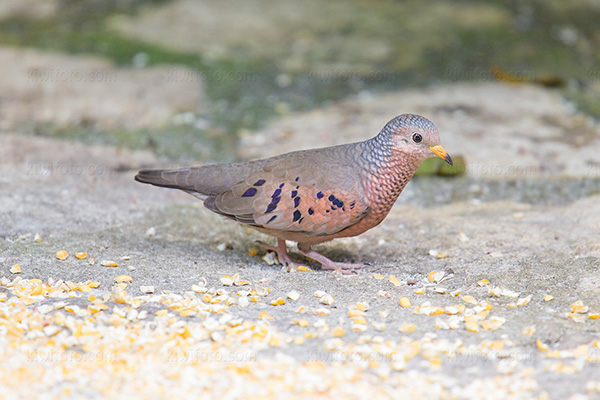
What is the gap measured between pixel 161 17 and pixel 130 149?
373 cm

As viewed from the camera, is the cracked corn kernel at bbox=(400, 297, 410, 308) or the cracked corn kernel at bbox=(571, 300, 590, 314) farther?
the cracked corn kernel at bbox=(400, 297, 410, 308)

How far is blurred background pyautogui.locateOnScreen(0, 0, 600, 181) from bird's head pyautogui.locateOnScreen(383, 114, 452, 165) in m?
2.17

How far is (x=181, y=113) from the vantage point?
26.9ft

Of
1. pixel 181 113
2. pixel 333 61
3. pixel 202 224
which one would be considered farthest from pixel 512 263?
pixel 333 61

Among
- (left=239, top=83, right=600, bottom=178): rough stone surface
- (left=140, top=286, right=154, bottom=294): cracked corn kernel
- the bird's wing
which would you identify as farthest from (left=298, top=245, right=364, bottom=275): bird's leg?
(left=239, top=83, right=600, bottom=178): rough stone surface

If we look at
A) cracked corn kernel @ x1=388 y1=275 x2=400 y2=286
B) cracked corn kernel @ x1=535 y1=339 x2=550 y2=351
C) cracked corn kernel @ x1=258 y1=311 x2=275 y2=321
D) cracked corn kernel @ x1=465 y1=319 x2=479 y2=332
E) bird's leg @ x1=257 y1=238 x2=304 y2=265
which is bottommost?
bird's leg @ x1=257 y1=238 x2=304 y2=265

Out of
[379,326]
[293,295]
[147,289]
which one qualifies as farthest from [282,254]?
[379,326]

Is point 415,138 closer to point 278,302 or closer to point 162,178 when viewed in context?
point 278,302

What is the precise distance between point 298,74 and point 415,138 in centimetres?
449

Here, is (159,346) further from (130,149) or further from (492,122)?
(492,122)

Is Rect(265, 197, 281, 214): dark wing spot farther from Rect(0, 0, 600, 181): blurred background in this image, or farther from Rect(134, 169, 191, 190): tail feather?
Rect(0, 0, 600, 181): blurred background

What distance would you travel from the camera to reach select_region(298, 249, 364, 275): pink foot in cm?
514

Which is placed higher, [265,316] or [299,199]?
[299,199]

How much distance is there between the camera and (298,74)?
9.22 meters
